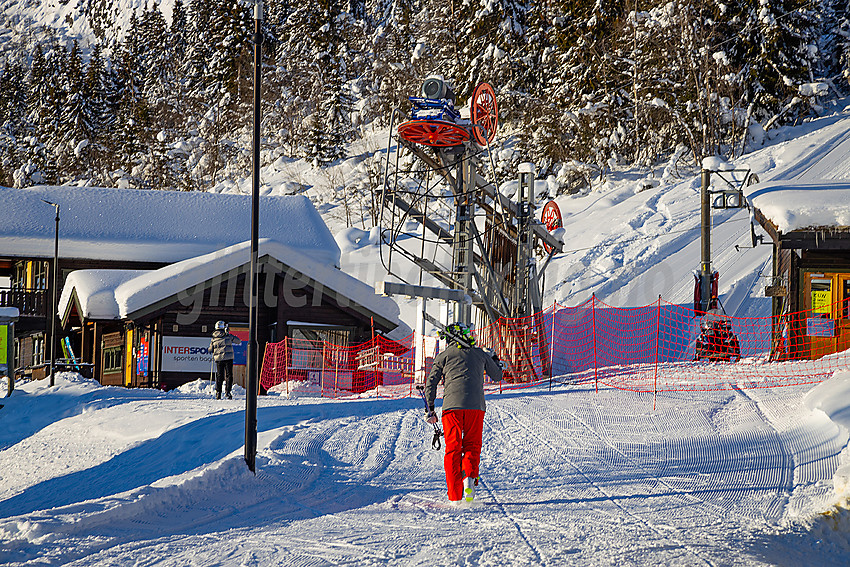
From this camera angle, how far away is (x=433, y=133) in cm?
1792

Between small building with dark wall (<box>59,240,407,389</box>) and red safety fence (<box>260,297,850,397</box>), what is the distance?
917 mm

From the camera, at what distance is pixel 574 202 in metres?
42.5

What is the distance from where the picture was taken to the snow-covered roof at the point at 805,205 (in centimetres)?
1777

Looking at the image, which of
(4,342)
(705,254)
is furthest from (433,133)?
(4,342)

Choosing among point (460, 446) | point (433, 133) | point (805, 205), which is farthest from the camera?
point (805, 205)

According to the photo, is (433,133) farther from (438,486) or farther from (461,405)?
(461,405)

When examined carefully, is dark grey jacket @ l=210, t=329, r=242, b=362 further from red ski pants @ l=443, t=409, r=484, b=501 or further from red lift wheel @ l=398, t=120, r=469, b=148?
red ski pants @ l=443, t=409, r=484, b=501

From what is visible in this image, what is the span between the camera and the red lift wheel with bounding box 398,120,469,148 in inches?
690

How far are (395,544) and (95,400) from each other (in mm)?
14660

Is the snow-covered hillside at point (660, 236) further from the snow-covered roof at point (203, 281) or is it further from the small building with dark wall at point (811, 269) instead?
the small building with dark wall at point (811, 269)

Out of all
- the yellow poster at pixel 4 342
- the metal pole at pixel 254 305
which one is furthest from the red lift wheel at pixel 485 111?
the yellow poster at pixel 4 342

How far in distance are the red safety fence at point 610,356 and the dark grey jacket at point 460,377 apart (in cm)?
551

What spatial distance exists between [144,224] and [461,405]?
3053 centimetres

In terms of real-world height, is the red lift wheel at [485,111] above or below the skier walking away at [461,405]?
above
